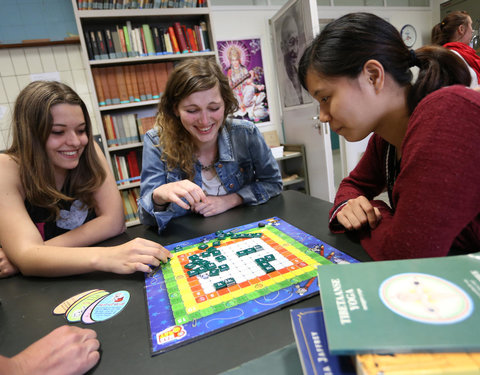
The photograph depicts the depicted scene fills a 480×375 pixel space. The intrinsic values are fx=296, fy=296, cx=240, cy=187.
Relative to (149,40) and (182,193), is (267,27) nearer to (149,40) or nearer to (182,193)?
(149,40)

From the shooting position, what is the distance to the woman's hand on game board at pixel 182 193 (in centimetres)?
101

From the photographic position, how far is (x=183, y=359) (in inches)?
18.5

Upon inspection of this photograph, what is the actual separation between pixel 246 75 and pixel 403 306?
3495 millimetres

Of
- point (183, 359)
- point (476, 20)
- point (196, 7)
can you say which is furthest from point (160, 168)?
point (476, 20)

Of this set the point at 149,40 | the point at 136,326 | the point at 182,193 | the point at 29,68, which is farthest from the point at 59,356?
the point at 29,68

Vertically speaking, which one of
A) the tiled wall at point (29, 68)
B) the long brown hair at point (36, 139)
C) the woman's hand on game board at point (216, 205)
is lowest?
the woman's hand on game board at point (216, 205)

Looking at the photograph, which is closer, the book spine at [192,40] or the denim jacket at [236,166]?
the denim jacket at [236,166]

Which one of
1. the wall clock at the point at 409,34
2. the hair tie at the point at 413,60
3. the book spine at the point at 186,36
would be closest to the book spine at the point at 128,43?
the book spine at the point at 186,36

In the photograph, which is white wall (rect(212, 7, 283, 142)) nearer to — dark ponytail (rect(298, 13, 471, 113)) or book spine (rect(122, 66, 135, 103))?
book spine (rect(122, 66, 135, 103))

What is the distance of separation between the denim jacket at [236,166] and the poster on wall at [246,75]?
6.60 ft

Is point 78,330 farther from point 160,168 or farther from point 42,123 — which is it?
point 160,168

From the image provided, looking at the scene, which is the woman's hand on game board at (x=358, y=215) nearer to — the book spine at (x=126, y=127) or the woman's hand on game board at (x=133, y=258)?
the woman's hand on game board at (x=133, y=258)

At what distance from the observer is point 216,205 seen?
1.25 m

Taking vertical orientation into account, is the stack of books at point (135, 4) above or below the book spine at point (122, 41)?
above
